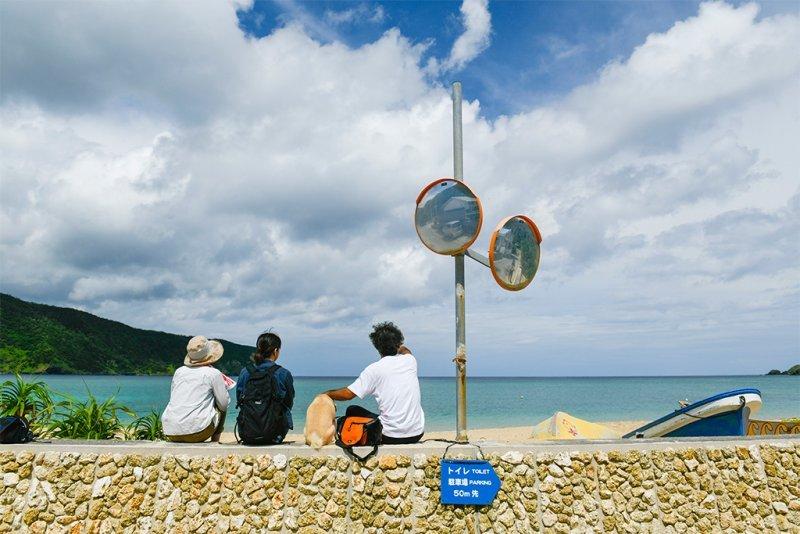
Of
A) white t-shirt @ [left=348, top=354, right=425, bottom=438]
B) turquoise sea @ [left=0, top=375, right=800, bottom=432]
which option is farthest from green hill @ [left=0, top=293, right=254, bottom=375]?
white t-shirt @ [left=348, top=354, right=425, bottom=438]

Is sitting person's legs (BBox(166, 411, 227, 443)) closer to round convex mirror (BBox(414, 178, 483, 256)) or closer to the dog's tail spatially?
the dog's tail

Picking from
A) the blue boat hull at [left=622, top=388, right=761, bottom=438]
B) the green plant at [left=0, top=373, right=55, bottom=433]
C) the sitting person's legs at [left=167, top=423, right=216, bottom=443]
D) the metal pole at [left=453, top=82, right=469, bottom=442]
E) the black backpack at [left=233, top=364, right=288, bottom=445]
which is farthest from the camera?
the green plant at [left=0, top=373, right=55, bottom=433]

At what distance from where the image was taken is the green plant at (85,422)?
22.0 feet

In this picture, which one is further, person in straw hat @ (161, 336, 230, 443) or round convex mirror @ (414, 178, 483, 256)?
round convex mirror @ (414, 178, 483, 256)

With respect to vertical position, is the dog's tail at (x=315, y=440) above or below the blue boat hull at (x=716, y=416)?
below

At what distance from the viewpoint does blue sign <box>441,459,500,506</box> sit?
4.61 metres

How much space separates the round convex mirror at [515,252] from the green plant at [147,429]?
503 cm

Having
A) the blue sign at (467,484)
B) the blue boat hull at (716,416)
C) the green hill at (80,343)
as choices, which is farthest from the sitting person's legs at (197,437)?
the green hill at (80,343)

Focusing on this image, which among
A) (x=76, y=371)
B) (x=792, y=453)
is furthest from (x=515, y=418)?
(x=76, y=371)

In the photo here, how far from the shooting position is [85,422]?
6785mm

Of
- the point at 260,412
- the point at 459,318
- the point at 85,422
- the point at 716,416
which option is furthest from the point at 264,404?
the point at 716,416

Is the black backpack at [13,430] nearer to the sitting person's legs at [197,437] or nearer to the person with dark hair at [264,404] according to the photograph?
the sitting person's legs at [197,437]

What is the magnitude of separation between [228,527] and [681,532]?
3.90 meters

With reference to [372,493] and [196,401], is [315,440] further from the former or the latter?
[196,401]
